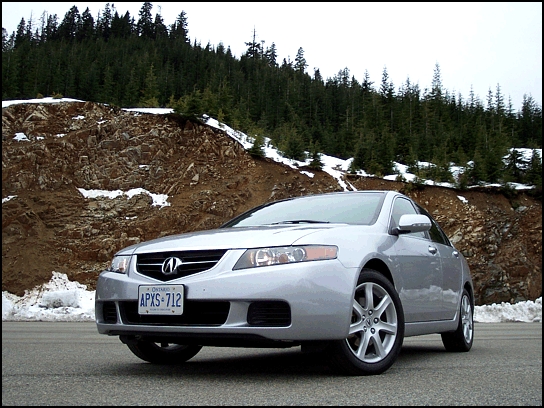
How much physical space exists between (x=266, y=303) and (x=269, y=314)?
75mm

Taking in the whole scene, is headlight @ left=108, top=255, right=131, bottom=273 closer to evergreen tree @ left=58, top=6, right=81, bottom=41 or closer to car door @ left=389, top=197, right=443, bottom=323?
car door @ left=389, top=197, right=443, bottom=323

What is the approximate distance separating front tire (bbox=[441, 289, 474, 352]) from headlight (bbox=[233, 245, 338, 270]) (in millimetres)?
3009

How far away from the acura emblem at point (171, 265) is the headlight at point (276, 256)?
424 mm

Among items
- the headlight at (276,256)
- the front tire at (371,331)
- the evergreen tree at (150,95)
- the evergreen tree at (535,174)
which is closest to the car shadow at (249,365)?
the front tire at (371,331)

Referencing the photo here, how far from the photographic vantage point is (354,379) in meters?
3.94

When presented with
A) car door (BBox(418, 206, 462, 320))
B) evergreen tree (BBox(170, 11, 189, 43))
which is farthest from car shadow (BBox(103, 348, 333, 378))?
evergreen tree (BBox(170, 11, 189, 43))

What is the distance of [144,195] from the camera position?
27.7m

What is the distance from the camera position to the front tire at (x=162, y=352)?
16.3 ft

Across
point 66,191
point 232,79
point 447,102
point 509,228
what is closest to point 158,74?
point 232,79

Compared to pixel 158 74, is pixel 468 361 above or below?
below

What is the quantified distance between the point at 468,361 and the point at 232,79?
3027 inches

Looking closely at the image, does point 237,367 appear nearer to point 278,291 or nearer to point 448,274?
point 278,291

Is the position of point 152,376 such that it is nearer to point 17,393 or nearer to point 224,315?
point 224,315

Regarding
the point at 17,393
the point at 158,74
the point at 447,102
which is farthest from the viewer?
the point at 447,102
